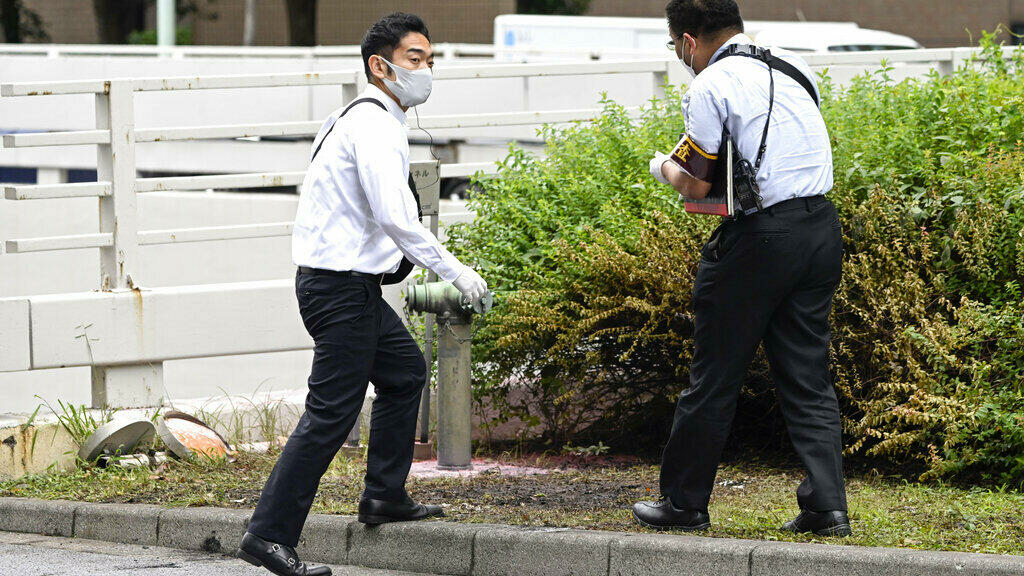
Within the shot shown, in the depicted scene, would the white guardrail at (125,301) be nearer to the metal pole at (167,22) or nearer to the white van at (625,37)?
the white van at (625,37)

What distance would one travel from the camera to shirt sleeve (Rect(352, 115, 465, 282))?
4.48 metres

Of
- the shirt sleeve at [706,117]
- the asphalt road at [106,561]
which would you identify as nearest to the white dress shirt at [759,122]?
the shirt sleeve at [706,117]

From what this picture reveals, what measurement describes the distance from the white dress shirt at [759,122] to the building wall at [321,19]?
1266 inches

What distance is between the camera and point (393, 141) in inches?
181

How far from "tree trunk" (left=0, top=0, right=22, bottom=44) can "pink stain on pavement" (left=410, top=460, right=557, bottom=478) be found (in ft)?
118

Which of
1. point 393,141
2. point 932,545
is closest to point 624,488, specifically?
point 932,545

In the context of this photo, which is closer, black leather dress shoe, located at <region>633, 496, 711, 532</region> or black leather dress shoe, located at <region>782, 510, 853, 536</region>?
black leather dress shoe, located at <region>782, 510, 853, 536</region>

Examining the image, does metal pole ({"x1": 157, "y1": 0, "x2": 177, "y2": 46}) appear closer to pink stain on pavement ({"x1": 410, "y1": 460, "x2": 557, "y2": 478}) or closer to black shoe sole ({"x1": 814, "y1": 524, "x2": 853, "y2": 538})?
pink stain on pavement ({"x1": 410, "y1": 460, "x2": 557, "y2": 478})

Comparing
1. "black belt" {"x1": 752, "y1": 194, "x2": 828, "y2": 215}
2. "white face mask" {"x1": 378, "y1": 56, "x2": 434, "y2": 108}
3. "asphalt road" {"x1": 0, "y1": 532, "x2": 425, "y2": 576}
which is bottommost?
"asphalt road" {"x1": 0, "y1": 532, "x2": 425, "y2": 576}

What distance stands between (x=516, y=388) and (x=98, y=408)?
211 cm

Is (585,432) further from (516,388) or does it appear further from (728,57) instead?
(728,57)

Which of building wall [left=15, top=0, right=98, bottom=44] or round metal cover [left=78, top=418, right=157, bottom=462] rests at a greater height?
building wall [left=15, top=0, right=98, bottom=44]

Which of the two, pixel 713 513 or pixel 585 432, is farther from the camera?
pixel 585 432

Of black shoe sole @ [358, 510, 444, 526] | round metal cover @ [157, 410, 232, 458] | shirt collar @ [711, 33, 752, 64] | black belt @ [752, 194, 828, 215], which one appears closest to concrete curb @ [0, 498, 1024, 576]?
black shoe sole @ [358, 510, 444, 526]
